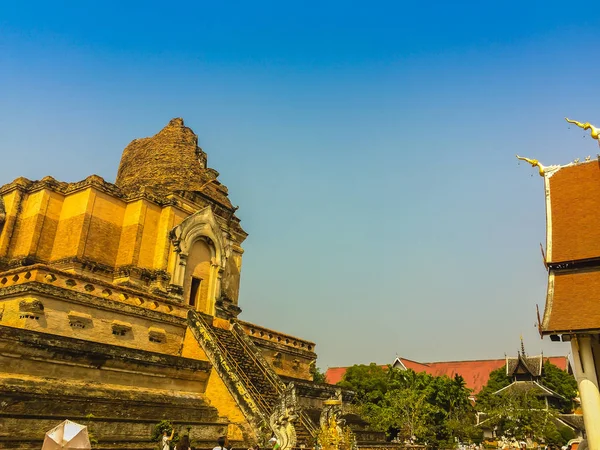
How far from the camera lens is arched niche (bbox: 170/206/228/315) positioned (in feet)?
65.3

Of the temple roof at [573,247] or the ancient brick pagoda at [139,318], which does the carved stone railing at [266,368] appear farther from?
the temple roof at [573,247]

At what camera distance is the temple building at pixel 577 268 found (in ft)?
35.5

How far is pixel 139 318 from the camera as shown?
627 inches

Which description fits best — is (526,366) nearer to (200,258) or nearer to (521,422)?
(521,422)

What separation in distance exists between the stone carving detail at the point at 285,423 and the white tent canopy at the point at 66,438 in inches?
237

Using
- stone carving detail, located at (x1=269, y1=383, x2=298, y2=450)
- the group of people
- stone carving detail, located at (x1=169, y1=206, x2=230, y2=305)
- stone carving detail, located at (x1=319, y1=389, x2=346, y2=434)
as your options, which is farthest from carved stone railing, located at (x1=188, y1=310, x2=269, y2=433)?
stone carving detail, located at (x1=169, y1=206, x2=230, y2=305)

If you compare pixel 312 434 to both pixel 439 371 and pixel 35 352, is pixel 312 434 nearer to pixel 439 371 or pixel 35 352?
pixel 35 352

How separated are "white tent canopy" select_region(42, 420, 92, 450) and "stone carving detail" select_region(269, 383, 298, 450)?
237 inches

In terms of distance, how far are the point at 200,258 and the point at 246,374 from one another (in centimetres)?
663

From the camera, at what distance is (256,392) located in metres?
14.9

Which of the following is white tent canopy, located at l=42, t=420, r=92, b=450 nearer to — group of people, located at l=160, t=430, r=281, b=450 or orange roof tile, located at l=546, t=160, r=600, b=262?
group of people, located at l=160, t=430, r=281, b=450

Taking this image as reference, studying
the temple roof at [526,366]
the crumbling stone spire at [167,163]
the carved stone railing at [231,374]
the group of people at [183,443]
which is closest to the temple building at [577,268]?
the group of people at [183,443]

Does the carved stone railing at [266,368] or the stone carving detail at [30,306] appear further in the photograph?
the carved stone railing at [266,368]

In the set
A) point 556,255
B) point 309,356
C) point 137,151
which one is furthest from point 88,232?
point 556,255
